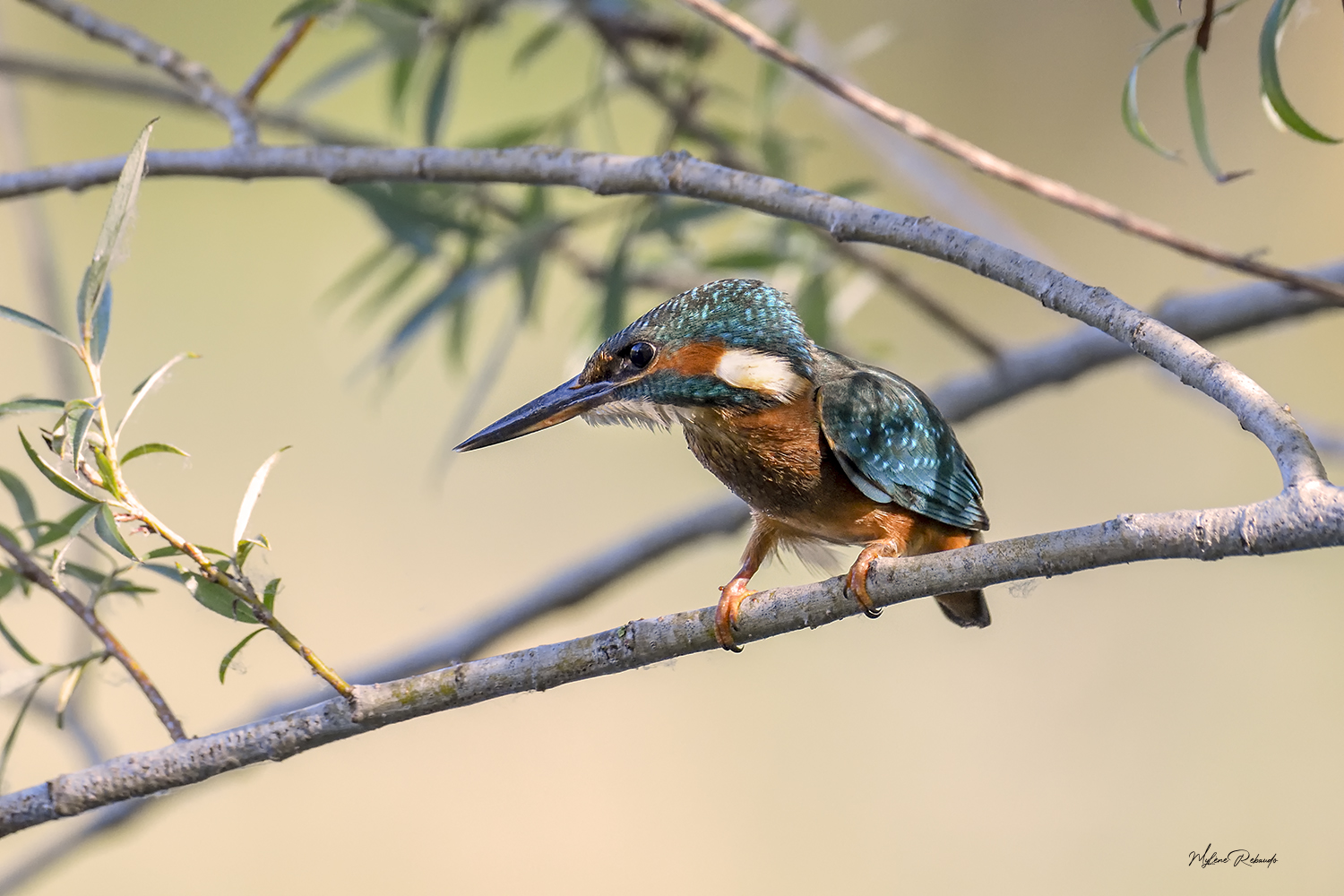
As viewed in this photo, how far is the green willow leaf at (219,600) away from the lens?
58cm

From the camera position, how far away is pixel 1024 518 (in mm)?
2289

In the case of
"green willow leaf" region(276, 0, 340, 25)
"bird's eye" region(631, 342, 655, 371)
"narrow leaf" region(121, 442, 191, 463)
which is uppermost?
"green willow leaf" region(276, 0, 340, 25)

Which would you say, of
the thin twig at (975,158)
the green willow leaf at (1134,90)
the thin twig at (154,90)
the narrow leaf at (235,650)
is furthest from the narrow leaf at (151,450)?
the thin twig at (154,90)

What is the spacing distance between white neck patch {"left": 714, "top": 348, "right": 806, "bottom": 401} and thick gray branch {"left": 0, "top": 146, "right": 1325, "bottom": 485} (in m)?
0.10

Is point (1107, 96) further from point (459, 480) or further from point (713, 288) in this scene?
point (713, 288)

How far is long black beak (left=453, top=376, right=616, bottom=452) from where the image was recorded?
28.2 inches

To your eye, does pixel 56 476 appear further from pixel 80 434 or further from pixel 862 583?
pixel 862 583

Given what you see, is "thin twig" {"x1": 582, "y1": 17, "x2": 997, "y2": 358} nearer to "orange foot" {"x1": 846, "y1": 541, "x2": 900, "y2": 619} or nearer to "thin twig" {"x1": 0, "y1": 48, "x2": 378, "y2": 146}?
"thin twig" {"x1": 0, "y1": 48, "x2": 378, "y2": 146}

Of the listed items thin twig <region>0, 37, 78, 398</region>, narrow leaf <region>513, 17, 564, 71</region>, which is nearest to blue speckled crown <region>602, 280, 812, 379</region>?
narrow leaf <region>513, 17, 564, 71</region>

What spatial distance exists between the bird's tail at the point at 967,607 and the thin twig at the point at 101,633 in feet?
1.77

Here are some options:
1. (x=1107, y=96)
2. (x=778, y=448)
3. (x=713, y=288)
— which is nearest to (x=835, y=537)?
(x=778, y=448)

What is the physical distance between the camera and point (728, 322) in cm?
76

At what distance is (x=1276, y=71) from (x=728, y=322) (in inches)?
15.3

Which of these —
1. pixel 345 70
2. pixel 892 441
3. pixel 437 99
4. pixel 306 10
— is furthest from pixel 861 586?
pixel 345 70
